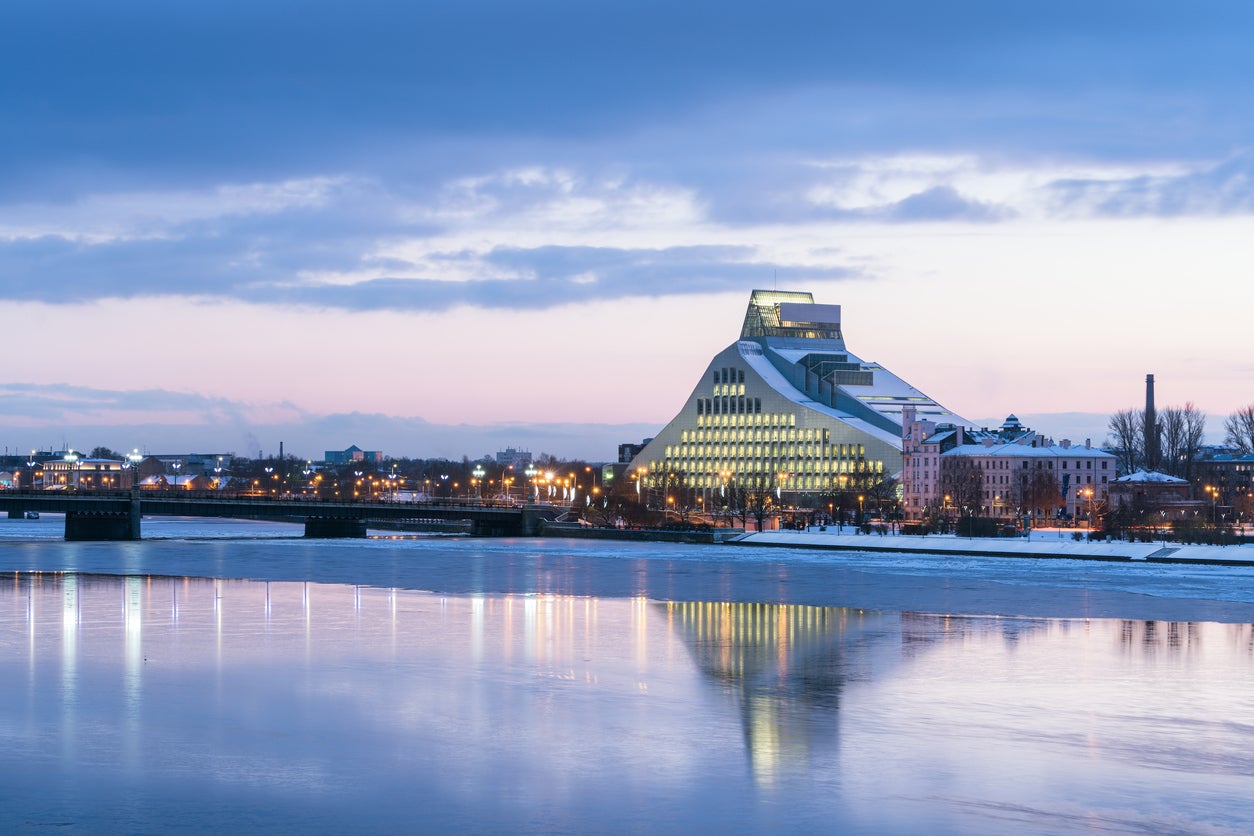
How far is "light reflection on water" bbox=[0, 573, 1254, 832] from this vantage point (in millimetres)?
18078

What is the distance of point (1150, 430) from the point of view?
176375 millimetres

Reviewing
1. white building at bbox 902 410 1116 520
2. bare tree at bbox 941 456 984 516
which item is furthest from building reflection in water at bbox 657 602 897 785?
bare tree at bbox 941 456 984 516

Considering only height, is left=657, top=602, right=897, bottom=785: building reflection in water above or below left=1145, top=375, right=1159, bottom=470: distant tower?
below

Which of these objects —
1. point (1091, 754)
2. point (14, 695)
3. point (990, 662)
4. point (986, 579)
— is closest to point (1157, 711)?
point (1091, 754)

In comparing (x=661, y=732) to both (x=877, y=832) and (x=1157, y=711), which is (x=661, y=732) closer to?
(x=877, y=832)

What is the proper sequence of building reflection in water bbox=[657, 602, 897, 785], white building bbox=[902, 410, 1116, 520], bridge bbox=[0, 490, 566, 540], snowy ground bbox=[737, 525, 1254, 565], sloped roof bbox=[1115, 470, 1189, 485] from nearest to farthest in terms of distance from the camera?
building reflection in water bbox=[657, 602, 897, 785] → snowy ground bbox=[737, 525, 1254, 565] → bridge bbox=[0, 490, 566, 540] → sloped roof bbox=[1115, 470, 1189, 485] → white building bbox=[902, 410, 1116, 520]

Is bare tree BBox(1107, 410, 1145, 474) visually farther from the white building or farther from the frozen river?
the frozen river

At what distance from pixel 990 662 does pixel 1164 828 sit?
15.1 metres

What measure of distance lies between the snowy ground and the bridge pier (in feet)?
111

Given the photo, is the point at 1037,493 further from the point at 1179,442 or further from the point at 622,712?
the point at 622,712

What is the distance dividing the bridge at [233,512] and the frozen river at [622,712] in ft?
187

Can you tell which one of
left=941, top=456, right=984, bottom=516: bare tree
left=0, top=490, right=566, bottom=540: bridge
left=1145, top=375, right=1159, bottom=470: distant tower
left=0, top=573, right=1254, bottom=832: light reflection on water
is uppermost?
left=1145, top=375, right=1159, bottom=470: distant tower

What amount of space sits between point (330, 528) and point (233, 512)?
40.3 ft

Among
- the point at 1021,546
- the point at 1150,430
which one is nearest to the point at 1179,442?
the point at 1150,430
